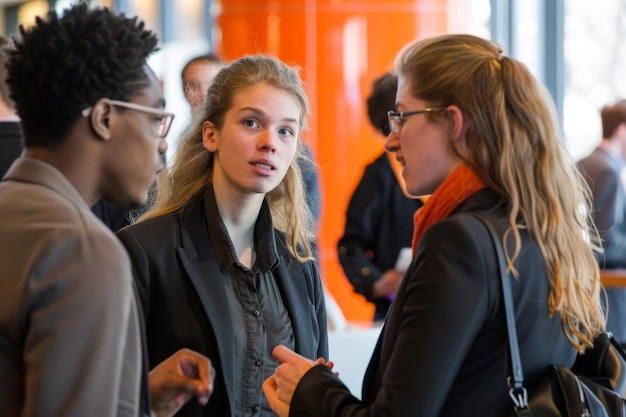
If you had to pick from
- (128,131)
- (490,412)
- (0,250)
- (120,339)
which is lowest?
(490,412)

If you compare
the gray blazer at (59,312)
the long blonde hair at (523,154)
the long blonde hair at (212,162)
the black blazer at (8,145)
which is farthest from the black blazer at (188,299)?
the black blazer at (8,145)

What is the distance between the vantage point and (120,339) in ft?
4.96

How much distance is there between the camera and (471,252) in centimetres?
187

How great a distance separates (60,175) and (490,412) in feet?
2.88

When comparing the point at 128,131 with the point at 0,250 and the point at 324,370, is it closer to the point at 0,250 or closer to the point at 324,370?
the point at 0,250

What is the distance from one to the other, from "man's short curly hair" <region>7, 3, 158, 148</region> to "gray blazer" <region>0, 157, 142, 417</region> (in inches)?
6.5

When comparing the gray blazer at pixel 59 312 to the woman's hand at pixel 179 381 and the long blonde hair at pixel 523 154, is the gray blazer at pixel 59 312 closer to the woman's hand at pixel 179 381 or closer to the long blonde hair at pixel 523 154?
the woman's hand at pixel 179 381

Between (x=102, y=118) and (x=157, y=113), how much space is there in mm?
113

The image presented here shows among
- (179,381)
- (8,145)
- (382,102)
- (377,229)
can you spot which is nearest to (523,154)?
(179,381)

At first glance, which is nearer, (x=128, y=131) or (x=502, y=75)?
(x=128, y=131)

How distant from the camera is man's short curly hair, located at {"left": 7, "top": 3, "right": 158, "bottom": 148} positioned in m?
1.62

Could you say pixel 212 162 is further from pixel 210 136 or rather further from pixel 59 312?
pixel 59 312

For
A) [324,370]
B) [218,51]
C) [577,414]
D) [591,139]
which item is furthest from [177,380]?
[218,51]

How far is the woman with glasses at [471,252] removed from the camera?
188 centimetres
